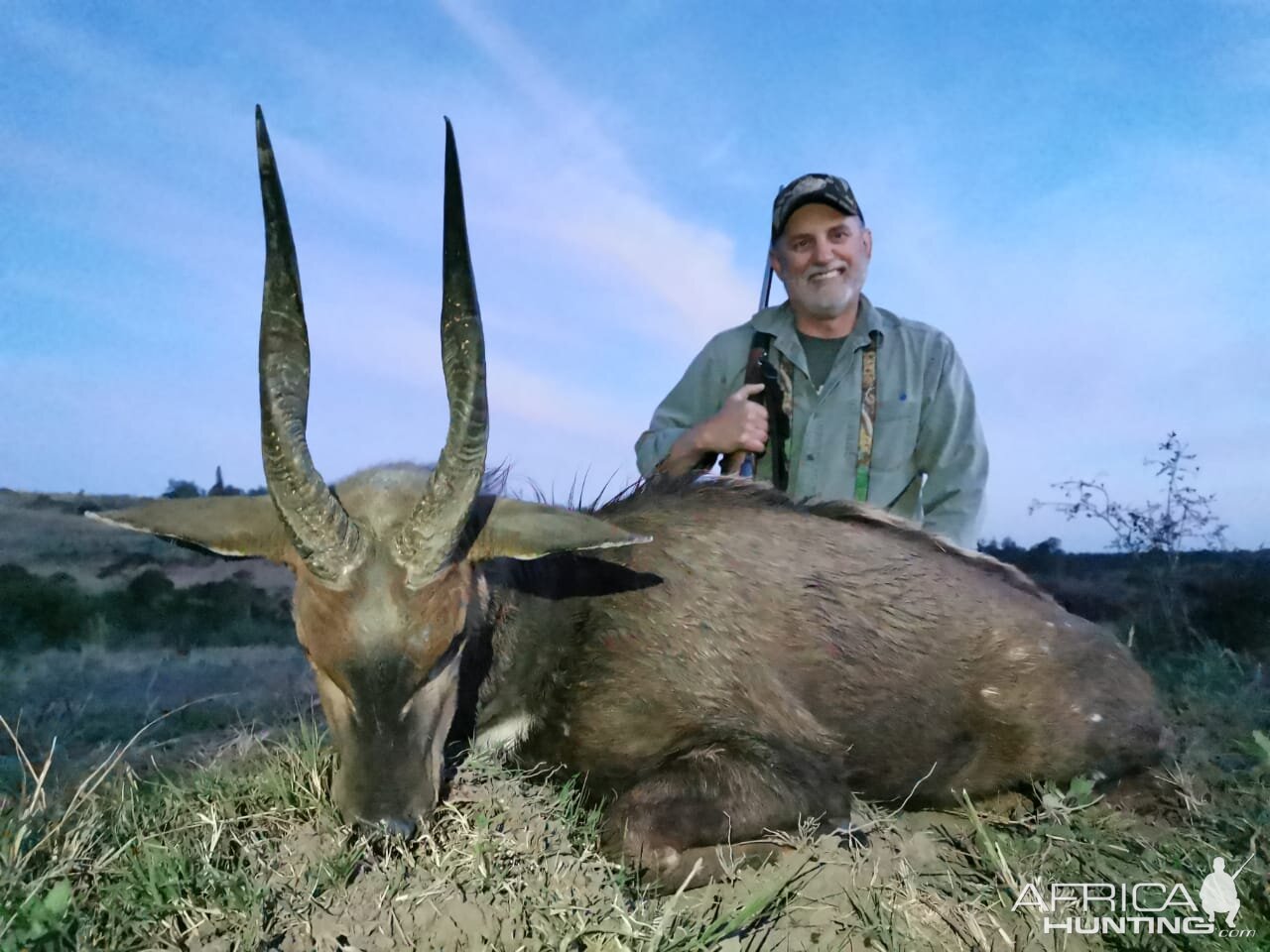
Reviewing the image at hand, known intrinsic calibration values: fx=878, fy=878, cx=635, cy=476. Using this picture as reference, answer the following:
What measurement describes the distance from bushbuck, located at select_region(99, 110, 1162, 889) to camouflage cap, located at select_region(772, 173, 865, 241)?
2970 millimetres

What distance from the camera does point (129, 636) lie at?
1455 cm

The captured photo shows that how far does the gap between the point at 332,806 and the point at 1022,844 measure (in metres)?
2.73

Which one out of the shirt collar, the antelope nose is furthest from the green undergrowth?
the shirt collar

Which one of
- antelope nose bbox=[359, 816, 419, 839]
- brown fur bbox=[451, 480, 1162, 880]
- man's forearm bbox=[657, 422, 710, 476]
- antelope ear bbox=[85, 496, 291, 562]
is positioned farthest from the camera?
man's forearm bbox=[657, 422, 710, 476]

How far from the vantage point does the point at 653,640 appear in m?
3.87

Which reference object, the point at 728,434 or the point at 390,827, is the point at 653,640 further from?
the point at 728,434

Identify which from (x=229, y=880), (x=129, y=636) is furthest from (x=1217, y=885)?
(x=129, y=636)

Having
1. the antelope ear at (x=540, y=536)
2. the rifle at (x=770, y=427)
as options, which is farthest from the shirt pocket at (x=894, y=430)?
the antelope ear at (x=540, y=536)

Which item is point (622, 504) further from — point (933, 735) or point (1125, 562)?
point (1125, 562)

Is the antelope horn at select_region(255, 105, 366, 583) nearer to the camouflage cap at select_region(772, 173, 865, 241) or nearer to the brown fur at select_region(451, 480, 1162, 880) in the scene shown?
the brown fur at select_region(451, 480, 1162, 880)

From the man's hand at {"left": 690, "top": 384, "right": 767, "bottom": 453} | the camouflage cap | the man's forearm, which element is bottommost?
the man's forearm

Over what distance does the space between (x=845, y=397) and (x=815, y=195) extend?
158 cm

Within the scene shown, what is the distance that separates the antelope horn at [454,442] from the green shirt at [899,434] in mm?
3282

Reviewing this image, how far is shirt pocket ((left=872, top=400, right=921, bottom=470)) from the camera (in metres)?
6.45
